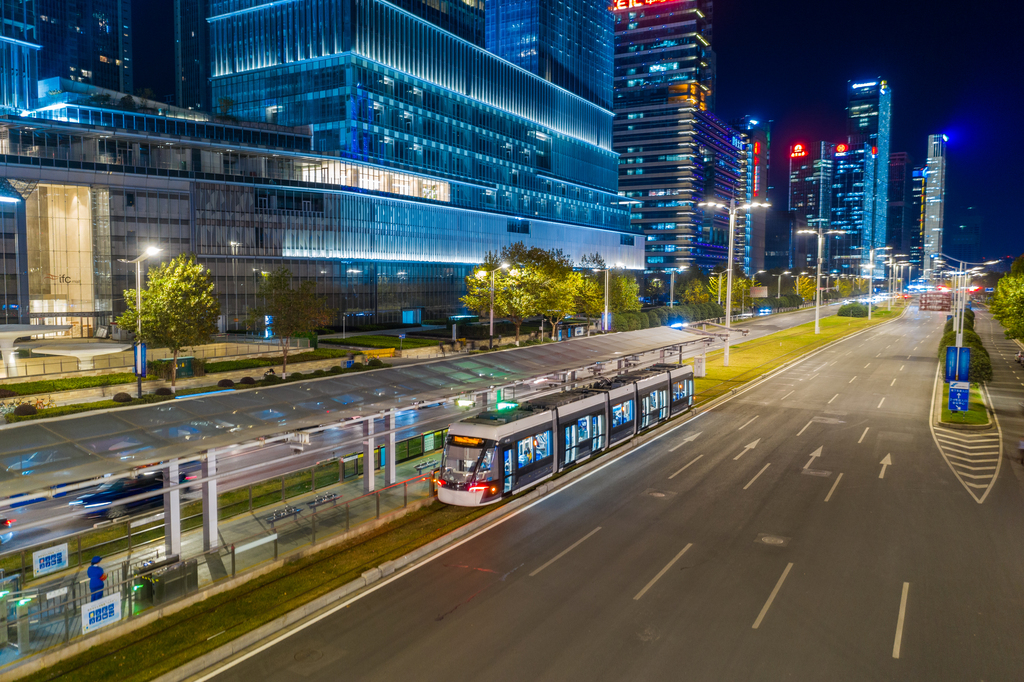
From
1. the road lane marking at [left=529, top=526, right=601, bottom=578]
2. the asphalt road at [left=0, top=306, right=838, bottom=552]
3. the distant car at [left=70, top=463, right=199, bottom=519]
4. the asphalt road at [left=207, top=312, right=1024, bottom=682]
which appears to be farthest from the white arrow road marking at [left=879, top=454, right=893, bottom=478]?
the distant car at [left=70, top=463, right=199, bottom=519]

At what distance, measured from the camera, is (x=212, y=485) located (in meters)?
17.4

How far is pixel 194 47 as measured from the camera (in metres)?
192

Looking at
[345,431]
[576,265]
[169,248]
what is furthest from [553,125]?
[345,431]

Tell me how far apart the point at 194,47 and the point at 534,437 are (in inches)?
8489

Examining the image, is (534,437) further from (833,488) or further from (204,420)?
(833,488)

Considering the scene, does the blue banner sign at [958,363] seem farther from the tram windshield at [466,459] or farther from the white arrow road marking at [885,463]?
the tram windshield at [466,459]

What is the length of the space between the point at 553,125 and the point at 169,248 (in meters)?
78.4

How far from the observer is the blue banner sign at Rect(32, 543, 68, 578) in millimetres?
16047

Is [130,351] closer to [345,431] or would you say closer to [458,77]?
[345,431]

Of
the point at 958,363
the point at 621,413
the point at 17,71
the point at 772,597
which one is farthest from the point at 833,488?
the point at 17,71

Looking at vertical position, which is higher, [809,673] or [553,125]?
[553,125]

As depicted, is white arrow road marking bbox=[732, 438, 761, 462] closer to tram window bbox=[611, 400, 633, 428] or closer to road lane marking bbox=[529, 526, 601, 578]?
tram window bbox=[611, 400, 633, 428]

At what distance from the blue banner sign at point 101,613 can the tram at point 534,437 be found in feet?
32.5

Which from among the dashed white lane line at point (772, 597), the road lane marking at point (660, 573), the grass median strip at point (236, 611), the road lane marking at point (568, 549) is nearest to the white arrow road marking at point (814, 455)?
the dashed white lane line at point (772, 597)
